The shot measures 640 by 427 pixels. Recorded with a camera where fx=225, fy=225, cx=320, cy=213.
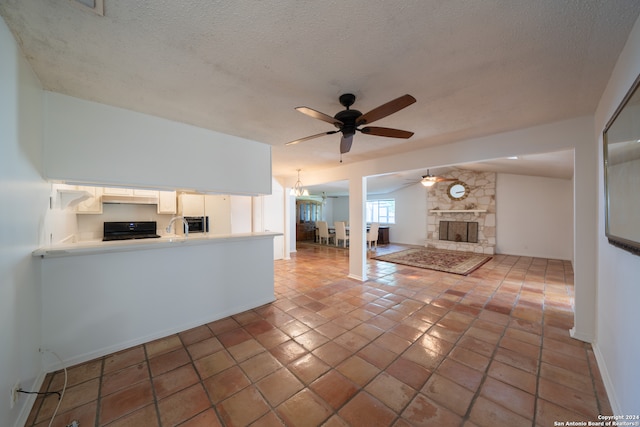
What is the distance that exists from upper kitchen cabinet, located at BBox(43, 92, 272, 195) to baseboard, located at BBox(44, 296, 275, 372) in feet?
5.12

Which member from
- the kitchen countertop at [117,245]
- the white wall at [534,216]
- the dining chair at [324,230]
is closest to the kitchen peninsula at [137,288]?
the kitchen countertop at [117,245]

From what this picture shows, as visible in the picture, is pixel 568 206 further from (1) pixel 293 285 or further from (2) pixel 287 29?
(2) pixel 287 29

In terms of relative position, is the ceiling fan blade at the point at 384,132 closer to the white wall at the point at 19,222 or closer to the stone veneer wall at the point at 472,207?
the white wall at the point at 19,222

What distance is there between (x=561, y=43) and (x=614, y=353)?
2.11 meters

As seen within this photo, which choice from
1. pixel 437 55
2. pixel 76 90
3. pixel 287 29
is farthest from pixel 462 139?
pixel 76 90

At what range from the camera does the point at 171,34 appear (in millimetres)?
1297

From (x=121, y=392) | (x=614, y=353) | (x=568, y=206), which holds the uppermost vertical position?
(x=568, y=206)

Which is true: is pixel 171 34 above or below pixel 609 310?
above

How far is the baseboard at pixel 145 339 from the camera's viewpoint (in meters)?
1.94

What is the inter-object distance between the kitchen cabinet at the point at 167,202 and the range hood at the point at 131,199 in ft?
0.29

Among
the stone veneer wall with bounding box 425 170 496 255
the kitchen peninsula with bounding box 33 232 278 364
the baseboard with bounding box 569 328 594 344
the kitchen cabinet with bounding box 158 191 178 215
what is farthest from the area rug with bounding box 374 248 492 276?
the kitchen cabinet with bounding box 158 191 178 215

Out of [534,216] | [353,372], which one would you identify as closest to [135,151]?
[353,372]

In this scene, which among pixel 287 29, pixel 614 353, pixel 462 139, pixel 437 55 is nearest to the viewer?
pixel 287 29

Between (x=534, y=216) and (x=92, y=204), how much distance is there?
10174mm
